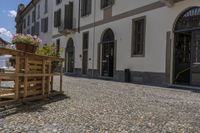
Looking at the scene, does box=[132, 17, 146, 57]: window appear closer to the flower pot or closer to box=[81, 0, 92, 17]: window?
box=[81, 0, 92, 17]: window

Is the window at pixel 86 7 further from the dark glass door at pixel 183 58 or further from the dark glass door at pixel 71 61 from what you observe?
the dark glass door at pixel 183 58

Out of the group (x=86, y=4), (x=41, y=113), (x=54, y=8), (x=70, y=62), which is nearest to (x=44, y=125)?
(x=41, y=113)

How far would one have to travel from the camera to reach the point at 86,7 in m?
25.2

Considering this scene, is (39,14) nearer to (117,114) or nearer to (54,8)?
(54,8)

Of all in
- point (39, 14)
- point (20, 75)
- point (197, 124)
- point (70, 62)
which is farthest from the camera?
point (39, 14)

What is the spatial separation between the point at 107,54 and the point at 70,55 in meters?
8.27

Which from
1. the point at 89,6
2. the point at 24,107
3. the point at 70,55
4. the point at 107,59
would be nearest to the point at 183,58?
the point at 107,59

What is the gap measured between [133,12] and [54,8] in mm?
17126

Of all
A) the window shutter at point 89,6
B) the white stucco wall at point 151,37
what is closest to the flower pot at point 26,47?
the white stucco wall at point 151,37

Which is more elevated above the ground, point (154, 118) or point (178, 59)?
point (178, 59)

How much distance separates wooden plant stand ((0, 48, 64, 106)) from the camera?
7.03 metres

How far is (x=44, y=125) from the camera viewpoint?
17.6 ft

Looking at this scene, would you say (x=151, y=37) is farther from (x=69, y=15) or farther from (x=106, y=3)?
(x=69, y=15)

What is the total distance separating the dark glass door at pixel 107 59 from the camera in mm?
20703
